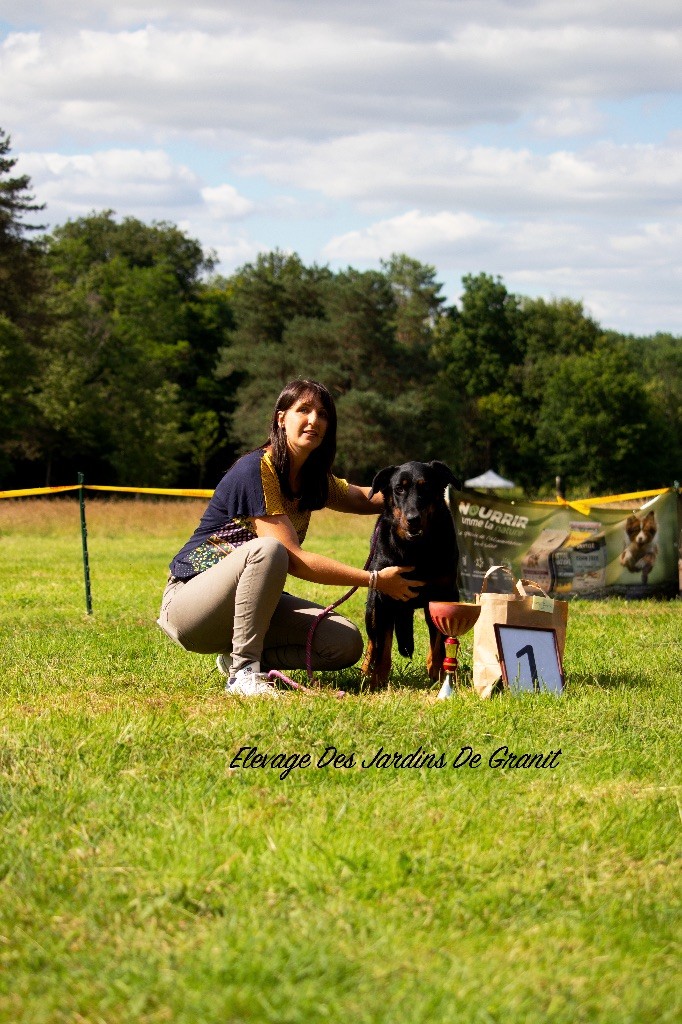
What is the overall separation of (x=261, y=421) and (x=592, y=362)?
2388 cm

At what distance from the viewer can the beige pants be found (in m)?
4.93

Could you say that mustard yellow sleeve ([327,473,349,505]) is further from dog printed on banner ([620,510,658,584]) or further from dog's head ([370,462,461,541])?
dog printed on banner ([620,510,658,584])

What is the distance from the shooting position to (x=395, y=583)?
16.4 ft

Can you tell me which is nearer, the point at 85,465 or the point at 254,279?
the point at 85,465

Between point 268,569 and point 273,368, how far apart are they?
51.1 meters

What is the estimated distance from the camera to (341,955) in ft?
7.72

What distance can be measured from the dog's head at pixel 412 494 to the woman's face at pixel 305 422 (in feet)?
1.40

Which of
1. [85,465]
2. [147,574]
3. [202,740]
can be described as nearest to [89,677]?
[202,740]

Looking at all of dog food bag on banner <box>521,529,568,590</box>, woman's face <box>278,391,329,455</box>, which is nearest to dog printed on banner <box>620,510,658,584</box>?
dog food bag on banner <box>521,529,568,590</box>

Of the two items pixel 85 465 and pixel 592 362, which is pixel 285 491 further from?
pixel 592 362

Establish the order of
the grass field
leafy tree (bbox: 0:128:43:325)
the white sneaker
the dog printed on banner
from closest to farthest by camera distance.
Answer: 1. the grass field
2. the white sneaker
3. the dog printed on banner
4. leafy tree (bbox: 0:128:43:325)

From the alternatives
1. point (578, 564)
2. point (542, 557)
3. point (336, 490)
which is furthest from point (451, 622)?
point (578, 564)

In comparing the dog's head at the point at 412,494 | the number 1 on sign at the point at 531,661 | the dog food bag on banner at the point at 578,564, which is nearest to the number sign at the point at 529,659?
the number 1 on sign at the point at 531,661

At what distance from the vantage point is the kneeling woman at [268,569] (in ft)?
16.2
